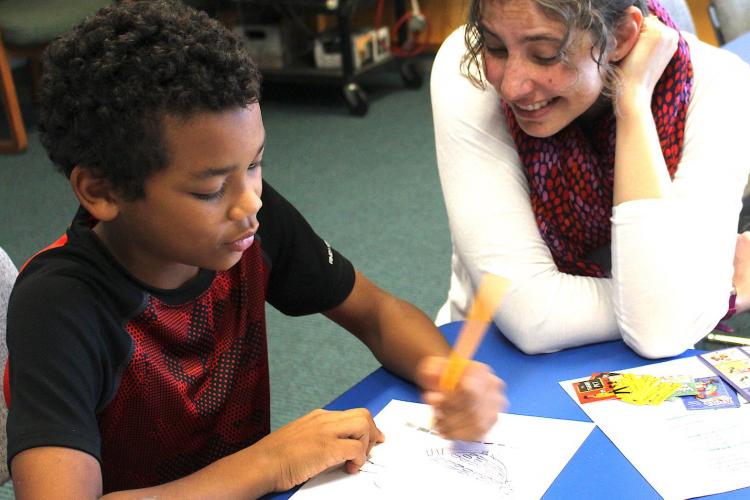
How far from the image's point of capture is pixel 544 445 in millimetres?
900

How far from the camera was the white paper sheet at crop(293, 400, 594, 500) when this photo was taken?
0.85 metres

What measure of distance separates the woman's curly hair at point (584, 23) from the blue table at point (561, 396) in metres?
0.35

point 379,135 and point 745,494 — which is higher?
point 745,494

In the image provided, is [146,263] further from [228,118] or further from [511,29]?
[511,29]

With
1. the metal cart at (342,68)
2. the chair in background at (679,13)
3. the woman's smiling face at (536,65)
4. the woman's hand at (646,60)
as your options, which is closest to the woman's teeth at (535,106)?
the woman's smiling face at (536,65)

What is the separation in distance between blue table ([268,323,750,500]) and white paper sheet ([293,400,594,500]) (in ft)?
0.05

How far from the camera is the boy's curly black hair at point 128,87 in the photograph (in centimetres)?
86

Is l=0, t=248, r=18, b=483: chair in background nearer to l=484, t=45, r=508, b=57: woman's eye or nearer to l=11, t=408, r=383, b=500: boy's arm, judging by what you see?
l=11, t=408, r=383, b=500: boy's arm

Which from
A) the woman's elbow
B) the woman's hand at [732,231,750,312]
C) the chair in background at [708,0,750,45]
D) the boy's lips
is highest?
the boy's lips

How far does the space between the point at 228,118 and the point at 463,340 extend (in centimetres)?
35

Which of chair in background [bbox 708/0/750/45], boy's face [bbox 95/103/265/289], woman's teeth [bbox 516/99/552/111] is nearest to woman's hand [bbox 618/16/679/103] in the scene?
woman's teeth [bbox 516/99/552/111]

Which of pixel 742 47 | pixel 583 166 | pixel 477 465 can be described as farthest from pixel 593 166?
pixel 742 47

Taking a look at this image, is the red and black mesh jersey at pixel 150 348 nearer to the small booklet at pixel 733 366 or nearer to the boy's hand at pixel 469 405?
the boy's hand at pixel 469 405

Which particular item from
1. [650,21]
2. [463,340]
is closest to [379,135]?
[650,21]
